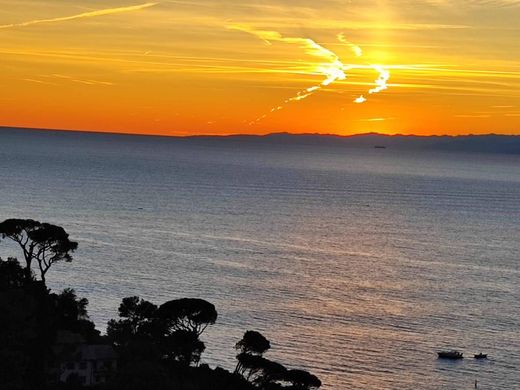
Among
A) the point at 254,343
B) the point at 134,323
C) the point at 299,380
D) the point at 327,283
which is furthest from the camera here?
the point at 327,283

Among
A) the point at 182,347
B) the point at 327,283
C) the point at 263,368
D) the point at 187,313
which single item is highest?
the point at 327,283

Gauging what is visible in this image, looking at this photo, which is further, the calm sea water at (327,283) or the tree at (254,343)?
the calm sea water at (327,283)

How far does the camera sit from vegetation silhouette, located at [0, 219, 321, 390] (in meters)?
45.8

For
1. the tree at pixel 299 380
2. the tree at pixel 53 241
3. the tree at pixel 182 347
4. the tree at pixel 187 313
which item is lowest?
the tree at pixel 299 380

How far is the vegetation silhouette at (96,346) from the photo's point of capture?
4581 centimetres

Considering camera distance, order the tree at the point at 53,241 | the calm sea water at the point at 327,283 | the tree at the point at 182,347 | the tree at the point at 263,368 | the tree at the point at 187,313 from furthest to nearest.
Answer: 1. the calm sea water at the point at 327,283
2. the tree at the point at 53,241
3. the tree at the point at 187,313
4. the tree at the point at 263,368
5. the tree at the point at 182,347

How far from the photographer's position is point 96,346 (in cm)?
5103

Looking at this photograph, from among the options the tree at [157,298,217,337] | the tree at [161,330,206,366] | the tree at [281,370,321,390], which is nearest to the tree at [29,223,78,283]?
the tree at [157,298,217,337]

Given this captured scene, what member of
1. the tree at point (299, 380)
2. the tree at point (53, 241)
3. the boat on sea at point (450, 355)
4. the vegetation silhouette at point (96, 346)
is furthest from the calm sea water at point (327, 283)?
the tree at point (53, 241)

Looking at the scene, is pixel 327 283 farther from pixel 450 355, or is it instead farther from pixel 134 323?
pixel 134 323

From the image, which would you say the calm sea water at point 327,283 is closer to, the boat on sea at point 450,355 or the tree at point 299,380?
the boat on sea at point 450,355

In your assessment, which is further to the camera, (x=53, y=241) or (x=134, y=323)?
(x=53, y=241)

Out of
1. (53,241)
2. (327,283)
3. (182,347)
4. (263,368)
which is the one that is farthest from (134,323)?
(327,283)

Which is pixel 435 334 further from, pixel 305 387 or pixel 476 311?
pixel 305 387
